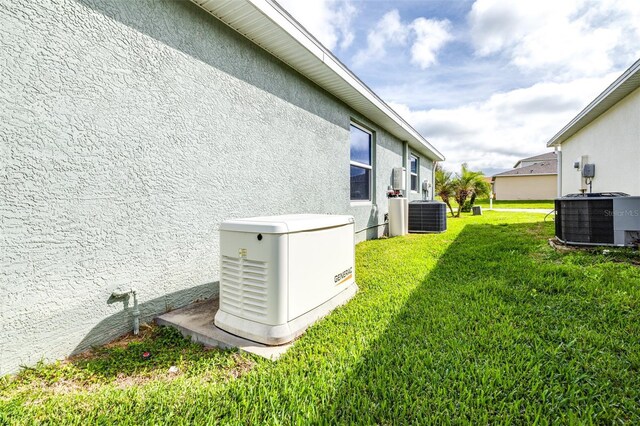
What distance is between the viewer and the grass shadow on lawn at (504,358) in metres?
1.36

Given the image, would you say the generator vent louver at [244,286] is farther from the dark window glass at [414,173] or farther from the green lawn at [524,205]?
the green lawn at [524,205]

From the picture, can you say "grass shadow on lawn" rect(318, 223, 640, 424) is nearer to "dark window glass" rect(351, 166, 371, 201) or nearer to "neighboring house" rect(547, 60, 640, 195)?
"dark window glass" rect(351, 166, 371, 201)

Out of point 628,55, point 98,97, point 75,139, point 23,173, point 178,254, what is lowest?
point 178,254

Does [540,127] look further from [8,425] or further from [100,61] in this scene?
[8,425]

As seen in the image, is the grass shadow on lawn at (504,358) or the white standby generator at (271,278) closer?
the grass shadow on lawn at (504,358)

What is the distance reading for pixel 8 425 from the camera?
50.6 inches

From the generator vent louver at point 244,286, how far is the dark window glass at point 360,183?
4375 millimetres

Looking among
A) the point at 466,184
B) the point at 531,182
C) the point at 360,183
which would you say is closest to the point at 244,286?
the point at 360,183

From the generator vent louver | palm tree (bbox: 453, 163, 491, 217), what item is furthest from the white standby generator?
palm tree (bbox: 453, 163, 491, 217)

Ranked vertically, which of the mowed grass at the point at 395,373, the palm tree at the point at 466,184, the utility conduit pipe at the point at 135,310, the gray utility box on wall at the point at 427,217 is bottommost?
the mowed grass at the point at 395,373

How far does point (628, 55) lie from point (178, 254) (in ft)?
30.0

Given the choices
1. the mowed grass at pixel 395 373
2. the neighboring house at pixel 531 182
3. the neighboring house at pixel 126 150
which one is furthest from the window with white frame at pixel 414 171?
the neighboring house at pixel 531 182

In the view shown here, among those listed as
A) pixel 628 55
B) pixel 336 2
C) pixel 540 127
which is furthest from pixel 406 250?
pixel 540 127

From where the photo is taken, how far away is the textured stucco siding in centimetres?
2673
